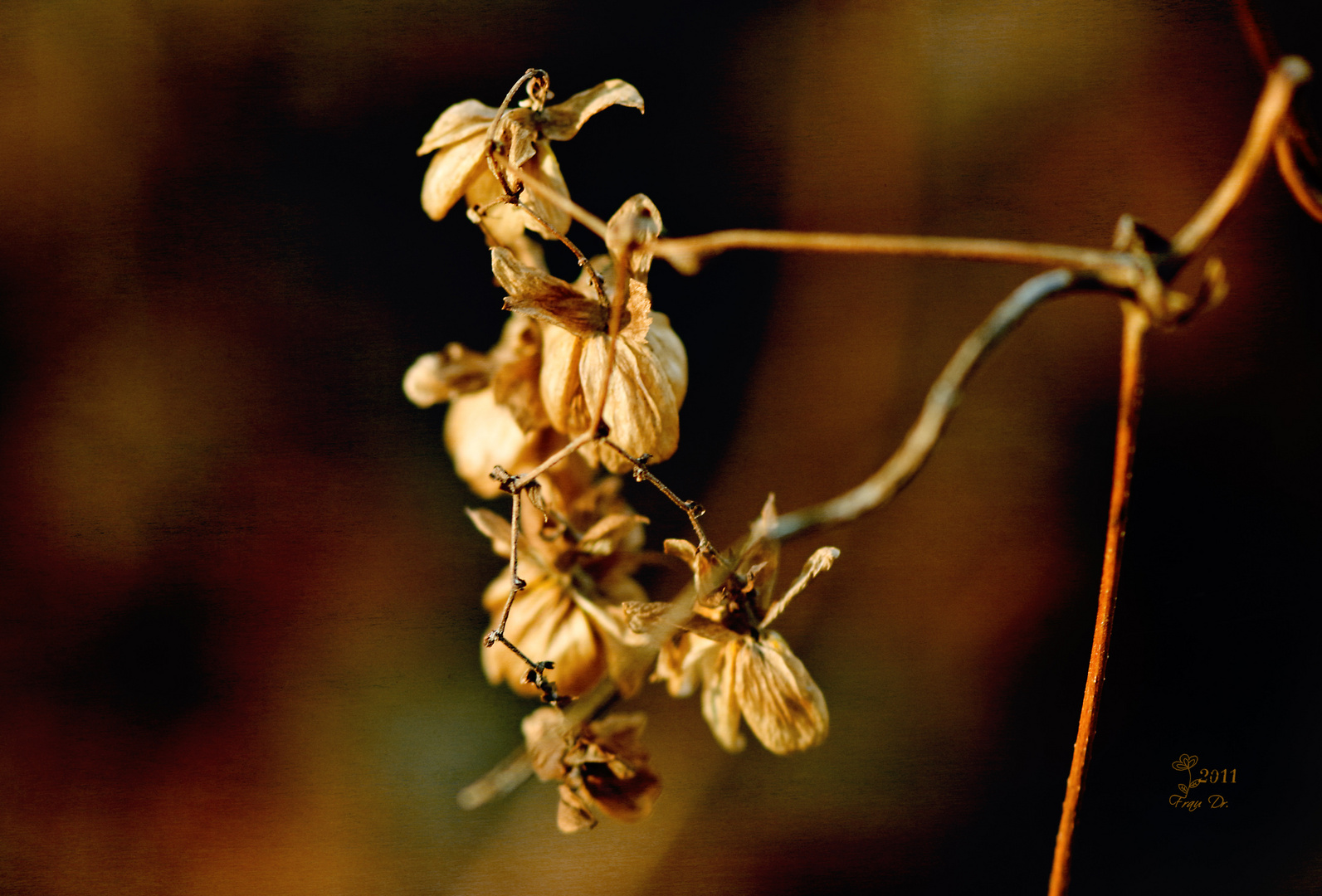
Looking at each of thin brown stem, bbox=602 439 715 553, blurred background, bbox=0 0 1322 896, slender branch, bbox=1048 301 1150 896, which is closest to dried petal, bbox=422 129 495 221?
thin brown stem, bbox=602 439 715 553

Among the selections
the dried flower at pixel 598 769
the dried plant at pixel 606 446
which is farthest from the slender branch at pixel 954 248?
the dried flower at pixel 598 769

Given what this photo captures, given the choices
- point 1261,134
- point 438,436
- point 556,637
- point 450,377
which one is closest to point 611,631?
→ point 556,637

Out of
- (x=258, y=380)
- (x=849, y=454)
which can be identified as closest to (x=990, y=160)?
(x=849, y=454)

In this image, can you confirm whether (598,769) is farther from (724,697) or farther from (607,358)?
(607,358)

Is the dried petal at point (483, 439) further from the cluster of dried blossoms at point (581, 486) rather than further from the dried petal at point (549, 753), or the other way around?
the dried petal at point (549, 753)

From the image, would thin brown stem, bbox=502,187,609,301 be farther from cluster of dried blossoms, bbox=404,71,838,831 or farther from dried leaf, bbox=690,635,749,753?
dried leaf, bbox=690,635,749,753

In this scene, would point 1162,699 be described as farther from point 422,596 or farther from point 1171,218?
point 422,596
